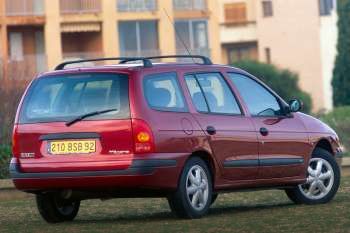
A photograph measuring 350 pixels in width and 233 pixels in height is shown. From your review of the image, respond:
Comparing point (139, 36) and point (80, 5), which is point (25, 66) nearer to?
point (80, 5)

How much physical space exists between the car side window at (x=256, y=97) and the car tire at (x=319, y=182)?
2.50ft

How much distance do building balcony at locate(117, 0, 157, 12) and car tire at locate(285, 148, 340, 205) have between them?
45.9 meters

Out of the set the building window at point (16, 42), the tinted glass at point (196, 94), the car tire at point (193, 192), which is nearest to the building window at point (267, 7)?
the building window at point (16, 42)

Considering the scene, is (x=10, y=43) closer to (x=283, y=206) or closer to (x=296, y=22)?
(x=296, y=22)

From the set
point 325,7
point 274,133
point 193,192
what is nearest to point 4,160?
point 274,133

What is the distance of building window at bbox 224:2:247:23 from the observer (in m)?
93.2

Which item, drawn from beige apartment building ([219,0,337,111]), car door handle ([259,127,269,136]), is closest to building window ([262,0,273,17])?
beige apartment building ([219,0,337,111])

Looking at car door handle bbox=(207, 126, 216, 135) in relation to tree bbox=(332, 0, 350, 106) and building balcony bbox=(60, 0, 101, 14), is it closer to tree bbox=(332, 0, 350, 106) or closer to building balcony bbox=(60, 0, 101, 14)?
building balcony bbox=(60, 0, 101, 14)

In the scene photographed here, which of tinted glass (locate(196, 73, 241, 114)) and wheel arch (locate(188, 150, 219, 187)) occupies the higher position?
tinted glass (locate(196, 73, 241, 114))

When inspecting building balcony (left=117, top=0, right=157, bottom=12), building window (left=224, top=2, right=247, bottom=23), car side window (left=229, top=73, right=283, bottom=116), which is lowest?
car side window (left=229, top=73, right=283, bottom=116)

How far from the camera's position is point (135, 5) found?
61.8 m

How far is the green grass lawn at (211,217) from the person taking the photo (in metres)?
12.8

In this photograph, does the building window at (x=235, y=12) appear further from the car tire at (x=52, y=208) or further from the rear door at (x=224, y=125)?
the car tire at (x=52, y=208)

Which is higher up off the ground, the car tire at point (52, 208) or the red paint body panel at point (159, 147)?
the red paint body panel at point (159, 147)
